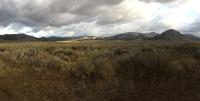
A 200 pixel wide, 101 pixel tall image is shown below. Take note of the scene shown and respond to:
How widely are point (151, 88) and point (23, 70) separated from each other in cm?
663

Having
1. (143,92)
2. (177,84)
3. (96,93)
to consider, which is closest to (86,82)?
(96,93)

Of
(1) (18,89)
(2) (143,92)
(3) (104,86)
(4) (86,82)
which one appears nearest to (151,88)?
(2) (143,92)

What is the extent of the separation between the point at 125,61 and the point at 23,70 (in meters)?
5.13

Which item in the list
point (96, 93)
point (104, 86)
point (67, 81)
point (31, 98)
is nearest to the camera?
point (31, 98)

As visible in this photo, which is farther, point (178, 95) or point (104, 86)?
point (104, 86)

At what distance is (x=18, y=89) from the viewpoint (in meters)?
12.4

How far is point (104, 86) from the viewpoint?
1298 cm

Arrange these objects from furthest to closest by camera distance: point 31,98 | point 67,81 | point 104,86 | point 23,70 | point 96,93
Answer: point 23,70 < point 67,81 < point 104,86 < point 96,93 < point 31,98

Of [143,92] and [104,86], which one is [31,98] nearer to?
[104,86]

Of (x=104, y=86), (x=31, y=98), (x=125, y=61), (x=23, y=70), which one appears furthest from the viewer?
(x=125, y=61)

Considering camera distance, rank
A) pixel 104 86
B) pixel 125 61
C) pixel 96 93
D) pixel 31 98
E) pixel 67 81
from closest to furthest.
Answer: pixel 31 98, pixel 96 93, pixel 104 86, pixel 67 81, pixel 125 61

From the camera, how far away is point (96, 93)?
470 inches

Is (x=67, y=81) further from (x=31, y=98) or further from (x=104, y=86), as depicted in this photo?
(x=31, y=98)

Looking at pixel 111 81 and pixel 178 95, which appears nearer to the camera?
pixel 178 95
